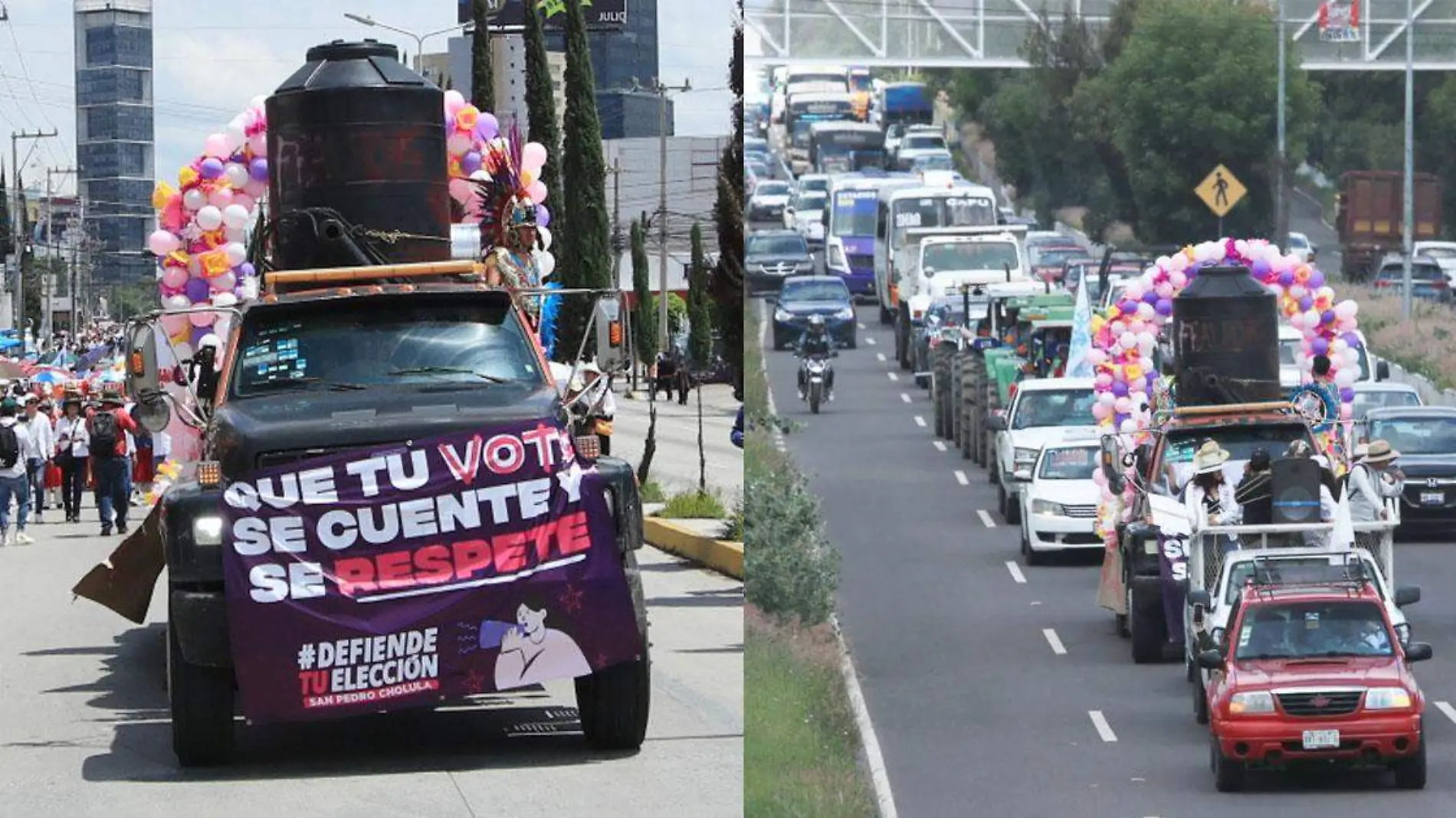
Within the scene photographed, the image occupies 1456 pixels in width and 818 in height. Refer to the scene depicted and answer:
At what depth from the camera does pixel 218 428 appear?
484 inches

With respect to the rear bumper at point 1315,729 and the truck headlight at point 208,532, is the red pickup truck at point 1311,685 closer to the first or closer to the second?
the rear bumper at point 1315,729

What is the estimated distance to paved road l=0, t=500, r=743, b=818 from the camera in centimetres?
1116

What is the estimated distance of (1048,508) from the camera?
33.2 feet

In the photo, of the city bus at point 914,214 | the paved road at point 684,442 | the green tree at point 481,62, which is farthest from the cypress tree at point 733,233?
the green tree at point 481,62

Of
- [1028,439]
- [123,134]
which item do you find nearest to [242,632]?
[1028,439]

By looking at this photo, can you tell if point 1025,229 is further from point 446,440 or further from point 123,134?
point 123,134

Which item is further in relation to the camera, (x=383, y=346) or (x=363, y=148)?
(x=363, y=148)

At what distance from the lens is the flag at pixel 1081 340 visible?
10375 mm

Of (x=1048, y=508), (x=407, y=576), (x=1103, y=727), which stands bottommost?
(x=1103, y=727)

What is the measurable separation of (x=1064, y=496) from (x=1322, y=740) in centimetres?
124

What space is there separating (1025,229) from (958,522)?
3.90 ft

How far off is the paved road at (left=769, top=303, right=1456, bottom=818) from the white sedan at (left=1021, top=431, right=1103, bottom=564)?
0.49 feet

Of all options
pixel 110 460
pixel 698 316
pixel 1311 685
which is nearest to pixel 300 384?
pixel 1311 685

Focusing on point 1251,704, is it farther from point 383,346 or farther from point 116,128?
point 116,128
